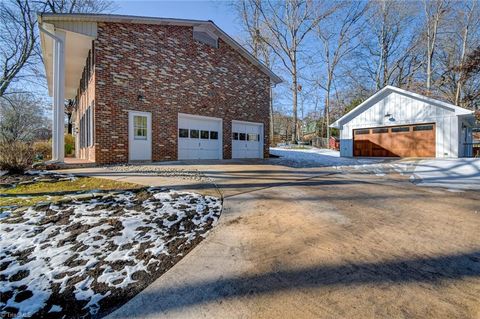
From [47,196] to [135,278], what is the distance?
3.09 m

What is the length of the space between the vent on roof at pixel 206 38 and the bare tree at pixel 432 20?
18.9m

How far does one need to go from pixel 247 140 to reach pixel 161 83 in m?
5.69

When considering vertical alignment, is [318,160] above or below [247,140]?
below

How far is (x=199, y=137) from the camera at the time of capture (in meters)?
11.6

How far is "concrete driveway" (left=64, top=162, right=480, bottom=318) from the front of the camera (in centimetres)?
162

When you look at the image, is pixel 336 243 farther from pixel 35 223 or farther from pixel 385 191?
pixel 35 223

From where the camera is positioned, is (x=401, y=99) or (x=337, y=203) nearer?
(x=337, y=203)

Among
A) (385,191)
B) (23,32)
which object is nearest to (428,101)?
(385,191)

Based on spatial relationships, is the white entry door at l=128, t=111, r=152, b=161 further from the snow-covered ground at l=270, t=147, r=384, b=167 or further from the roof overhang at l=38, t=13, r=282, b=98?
the snow-covered ground at l=270, t=147, r=384, b=167

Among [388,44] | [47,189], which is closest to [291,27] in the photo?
[388,44]

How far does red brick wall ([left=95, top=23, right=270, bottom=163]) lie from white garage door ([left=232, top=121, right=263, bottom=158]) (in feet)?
1.48

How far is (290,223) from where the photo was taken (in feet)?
10.2

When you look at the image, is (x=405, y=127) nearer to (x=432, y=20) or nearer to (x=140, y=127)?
(x=432, y=20)

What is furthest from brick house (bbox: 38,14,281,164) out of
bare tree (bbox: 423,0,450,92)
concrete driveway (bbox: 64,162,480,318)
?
bare tree (bbox: 423,0,450,92)
